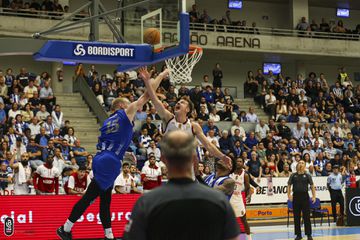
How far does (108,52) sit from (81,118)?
42.5ft

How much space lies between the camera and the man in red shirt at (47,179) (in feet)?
53.2

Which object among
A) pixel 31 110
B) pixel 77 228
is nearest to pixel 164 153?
pixel 77 228

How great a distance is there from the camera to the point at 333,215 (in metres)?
20.6

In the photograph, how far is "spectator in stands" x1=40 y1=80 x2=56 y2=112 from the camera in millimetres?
21422

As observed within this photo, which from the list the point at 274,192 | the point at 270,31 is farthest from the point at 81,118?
the point at 270,31

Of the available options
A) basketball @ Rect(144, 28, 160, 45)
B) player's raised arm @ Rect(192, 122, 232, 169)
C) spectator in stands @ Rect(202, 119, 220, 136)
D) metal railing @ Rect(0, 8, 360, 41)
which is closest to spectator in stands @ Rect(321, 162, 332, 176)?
spectator in stands @ Rect(202, 119, 220, 136)

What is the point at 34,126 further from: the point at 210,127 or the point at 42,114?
the point at 210,127

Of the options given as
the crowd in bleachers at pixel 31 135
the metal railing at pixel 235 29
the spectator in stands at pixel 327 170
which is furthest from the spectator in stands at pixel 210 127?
the metal railing at pixel 235 29

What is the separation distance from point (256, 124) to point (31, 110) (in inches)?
353

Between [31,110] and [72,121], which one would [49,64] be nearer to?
[72,121]

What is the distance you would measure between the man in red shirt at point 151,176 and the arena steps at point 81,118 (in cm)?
468

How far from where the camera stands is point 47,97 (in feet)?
70.9

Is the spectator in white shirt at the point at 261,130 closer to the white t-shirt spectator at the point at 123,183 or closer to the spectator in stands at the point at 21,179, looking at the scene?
the white t-shirt spectator at the point at 123,183

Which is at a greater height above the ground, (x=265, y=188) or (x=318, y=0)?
(x=318, y=0)
